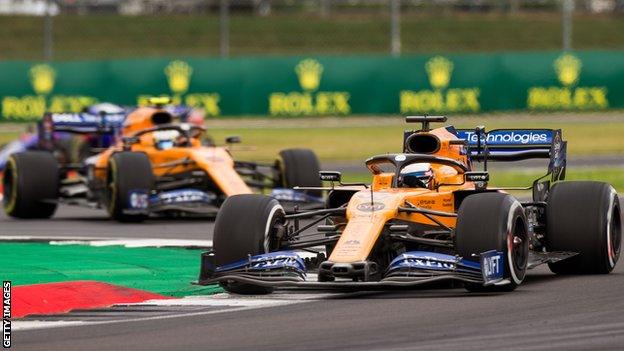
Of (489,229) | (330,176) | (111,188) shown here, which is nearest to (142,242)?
(111,188)

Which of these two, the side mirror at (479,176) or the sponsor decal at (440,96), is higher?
the sponsor decal at (440,96)

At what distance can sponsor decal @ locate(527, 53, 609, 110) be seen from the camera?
38188mm

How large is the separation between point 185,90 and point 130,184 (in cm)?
1777

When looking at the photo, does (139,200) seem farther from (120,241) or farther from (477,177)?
(477,177)

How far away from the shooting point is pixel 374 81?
125 ft

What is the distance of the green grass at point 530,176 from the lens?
25484 mm

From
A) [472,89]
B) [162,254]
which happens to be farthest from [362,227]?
[472,89]

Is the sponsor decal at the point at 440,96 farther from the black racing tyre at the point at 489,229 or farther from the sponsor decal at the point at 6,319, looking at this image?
the sponsor decal at the point at 6,319

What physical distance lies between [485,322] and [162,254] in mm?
6017

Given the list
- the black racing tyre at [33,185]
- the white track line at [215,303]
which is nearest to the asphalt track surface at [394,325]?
the white track line at [215,303]

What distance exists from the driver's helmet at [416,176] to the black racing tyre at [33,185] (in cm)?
924

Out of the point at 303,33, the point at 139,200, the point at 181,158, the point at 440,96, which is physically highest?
the point at 303,33

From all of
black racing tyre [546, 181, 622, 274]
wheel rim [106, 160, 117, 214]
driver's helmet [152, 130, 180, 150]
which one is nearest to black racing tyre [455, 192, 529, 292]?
black racing tyre [546, 181, 622, 274]

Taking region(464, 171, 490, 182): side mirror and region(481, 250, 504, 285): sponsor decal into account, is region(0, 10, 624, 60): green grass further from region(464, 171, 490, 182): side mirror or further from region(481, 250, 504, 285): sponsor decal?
region(481, 250, 504, 285): sponsor decal
